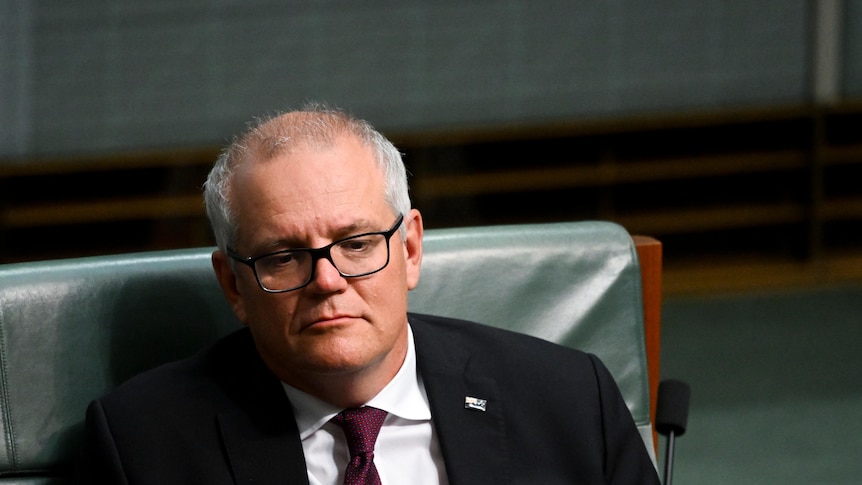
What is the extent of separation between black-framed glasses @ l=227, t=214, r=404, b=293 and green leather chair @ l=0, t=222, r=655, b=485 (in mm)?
293

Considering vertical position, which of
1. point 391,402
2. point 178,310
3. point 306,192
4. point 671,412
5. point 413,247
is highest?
point 306,192

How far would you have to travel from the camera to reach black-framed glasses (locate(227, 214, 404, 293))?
148cm

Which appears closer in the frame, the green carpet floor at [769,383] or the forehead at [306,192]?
the forehead at [306,192]

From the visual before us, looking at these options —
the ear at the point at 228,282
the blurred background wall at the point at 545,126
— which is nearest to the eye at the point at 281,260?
the ear at the point at 228,282

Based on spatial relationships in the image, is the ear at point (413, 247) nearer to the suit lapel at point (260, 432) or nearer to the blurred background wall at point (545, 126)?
the suit lapel at point (260, 432)

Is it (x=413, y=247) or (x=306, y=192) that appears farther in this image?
(x=413, y=247)

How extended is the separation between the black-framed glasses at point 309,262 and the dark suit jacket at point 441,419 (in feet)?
0.63

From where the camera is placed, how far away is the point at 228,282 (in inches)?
63.5

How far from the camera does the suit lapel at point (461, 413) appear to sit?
1594 mm

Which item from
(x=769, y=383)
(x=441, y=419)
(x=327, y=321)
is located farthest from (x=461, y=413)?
(x=769, y=383)

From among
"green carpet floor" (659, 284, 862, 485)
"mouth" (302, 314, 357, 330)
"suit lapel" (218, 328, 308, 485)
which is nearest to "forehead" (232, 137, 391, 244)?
"mouth" (302, 314, 357, 330)

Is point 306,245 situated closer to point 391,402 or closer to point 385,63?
point 391,402

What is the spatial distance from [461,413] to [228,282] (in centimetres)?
39

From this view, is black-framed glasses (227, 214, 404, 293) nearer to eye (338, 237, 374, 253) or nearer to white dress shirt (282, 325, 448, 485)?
eye (338, 237, 374, 253)
